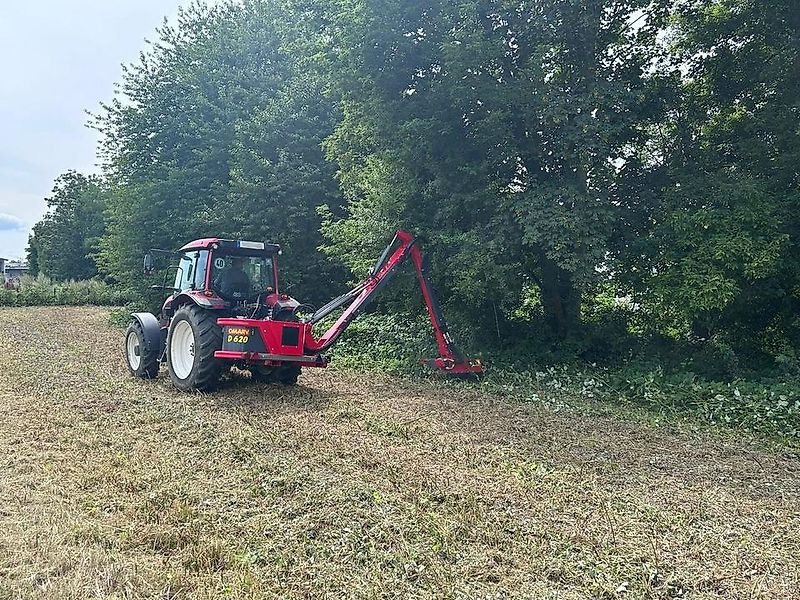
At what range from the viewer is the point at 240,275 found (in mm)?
7711

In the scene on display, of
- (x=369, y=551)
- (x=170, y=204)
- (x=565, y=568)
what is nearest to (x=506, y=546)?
(x=565, y=568)

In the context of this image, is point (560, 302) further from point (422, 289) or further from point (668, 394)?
point (668, 394)

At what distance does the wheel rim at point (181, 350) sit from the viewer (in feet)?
24.1

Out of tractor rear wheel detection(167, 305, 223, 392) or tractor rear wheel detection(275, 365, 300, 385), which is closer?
tractor rear wheel detection(167, 305, 223, 392)

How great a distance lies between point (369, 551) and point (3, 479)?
2.64 m

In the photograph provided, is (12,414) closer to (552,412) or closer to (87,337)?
(552,412)

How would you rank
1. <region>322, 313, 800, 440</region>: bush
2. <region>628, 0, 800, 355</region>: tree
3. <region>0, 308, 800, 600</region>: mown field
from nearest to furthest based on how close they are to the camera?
<region>0, 308, 800, 600</region>: mown field < <region>322, 313, 800, 440</region>: bush < <region>628, 0, 800, 355</region>: tree

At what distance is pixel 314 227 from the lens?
14.0m

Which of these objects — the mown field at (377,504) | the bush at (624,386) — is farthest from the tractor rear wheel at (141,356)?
the bush at (624,386)

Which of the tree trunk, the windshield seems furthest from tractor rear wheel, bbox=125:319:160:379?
the tree trunk

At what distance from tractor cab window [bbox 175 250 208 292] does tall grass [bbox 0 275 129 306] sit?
18521mm

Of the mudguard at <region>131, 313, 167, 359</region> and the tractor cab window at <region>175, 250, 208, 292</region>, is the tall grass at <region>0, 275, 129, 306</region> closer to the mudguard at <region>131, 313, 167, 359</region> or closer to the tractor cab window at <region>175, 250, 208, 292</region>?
the mudguard at <region>131, 313, 167, 359</region>

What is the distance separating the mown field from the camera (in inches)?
111

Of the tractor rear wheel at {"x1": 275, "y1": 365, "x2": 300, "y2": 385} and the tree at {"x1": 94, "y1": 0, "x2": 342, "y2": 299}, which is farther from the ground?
the tree at {"x1": 94, "y1": 0, "x2": 342, "y2": 299}
